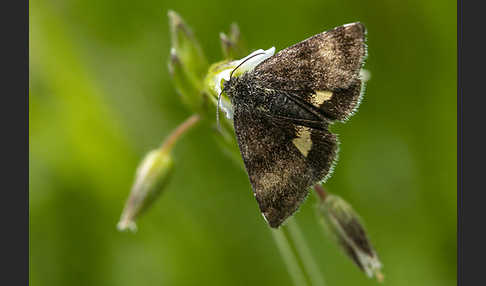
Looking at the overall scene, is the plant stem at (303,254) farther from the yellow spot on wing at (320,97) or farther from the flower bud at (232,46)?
the flower bud at (232,46)

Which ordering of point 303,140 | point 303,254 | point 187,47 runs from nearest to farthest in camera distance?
point 303,140 → point 187,47 → point 303,254

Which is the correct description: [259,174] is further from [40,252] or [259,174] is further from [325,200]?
[40,252]

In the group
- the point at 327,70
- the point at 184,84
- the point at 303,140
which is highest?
the point at 184,84

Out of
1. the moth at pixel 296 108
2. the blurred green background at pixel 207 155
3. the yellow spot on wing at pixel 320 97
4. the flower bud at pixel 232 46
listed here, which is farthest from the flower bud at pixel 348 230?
the blurred green background at pixel 207 155

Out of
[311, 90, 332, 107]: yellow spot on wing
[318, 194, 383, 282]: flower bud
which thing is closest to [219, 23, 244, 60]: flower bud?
[311, 90, 332, 107]: yellow spot on wing

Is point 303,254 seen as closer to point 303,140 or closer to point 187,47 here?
point 303,140

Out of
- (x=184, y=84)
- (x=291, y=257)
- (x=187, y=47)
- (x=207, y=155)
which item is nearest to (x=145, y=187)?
(x=184, y=84)
